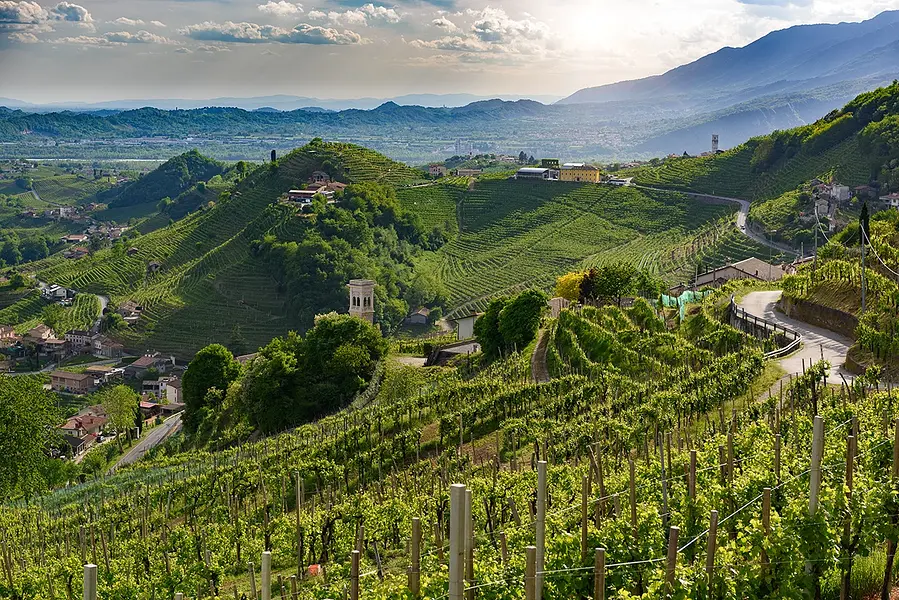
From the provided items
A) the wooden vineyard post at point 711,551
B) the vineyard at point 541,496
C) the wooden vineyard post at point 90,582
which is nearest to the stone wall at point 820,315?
the vineyard at point 541,496

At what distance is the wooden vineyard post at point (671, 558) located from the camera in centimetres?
790

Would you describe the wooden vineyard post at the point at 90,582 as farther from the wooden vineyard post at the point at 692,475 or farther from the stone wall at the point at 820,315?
the stone wall at the point at 820,315

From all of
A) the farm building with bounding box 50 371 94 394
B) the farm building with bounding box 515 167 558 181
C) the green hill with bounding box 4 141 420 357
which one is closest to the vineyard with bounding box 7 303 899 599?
the farm building with bounding box 50 371 94 394

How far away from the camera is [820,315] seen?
88.5 ft

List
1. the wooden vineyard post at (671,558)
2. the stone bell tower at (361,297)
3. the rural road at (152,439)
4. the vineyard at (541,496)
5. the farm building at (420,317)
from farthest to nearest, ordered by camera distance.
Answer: the farm building at (420,317), the stone bell tower at (361,297), the rural road at (152,439), the vineyard at (541,496), the wooden vineyard post at (671,558)

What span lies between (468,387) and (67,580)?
1315 cm

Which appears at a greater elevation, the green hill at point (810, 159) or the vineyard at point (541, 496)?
the green hill at point (810, 159)

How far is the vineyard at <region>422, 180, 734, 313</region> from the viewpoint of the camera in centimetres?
6681

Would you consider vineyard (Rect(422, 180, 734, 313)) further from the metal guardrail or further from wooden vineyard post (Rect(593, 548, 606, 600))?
wooden vineyard post (Rect(593, 548, 606, 600))

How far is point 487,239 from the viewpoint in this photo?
263ft

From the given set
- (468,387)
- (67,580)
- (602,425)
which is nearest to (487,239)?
(468,387)

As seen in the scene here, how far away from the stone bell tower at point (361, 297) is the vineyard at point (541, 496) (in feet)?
69.2

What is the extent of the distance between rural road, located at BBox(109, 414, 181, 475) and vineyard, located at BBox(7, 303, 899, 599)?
10083mm

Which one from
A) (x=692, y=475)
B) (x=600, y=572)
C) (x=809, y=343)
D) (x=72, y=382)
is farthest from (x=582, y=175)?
(x=600, y=572)
